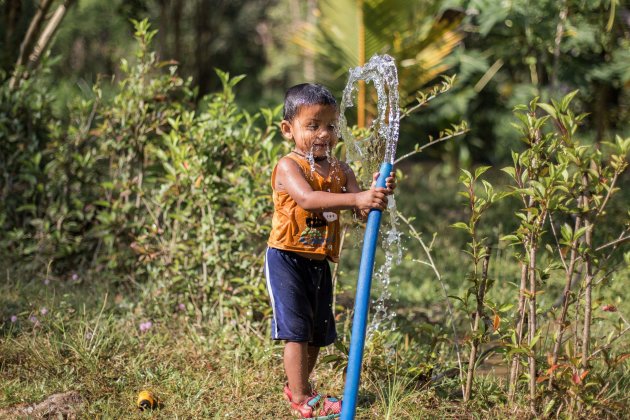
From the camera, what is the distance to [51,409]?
9.60 ft

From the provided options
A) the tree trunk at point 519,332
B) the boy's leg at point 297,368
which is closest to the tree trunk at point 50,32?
the boy's leg at point 297,368

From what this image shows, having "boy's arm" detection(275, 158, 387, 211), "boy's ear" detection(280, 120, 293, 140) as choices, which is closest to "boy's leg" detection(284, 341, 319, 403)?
"boy's arm" detection(275, 158, 387, 211)

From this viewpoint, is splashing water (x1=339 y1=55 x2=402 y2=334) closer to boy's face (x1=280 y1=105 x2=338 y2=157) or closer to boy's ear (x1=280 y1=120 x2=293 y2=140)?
Answer: boy's face (x1=280 y1=105 x2=338 y2=157)

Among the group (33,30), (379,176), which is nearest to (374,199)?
(379,176)

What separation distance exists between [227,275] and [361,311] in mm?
1518

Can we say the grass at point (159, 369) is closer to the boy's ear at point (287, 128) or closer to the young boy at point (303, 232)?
the young boy at point (303, 232)

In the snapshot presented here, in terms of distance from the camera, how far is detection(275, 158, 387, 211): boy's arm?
254 centimetres

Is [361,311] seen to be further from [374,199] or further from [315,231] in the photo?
[315,231]

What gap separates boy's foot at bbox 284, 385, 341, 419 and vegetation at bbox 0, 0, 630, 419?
0.46 feet

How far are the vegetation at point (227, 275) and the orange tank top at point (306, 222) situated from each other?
1.04 feet

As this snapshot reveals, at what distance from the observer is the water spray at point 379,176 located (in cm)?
251

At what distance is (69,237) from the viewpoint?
465 cm

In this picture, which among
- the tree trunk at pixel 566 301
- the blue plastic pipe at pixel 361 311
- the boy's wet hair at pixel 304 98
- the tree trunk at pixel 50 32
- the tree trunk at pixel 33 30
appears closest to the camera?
the blue plastic pipe at pixel 361 311

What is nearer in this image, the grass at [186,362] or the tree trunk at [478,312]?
the tree trunk at [478,312]
